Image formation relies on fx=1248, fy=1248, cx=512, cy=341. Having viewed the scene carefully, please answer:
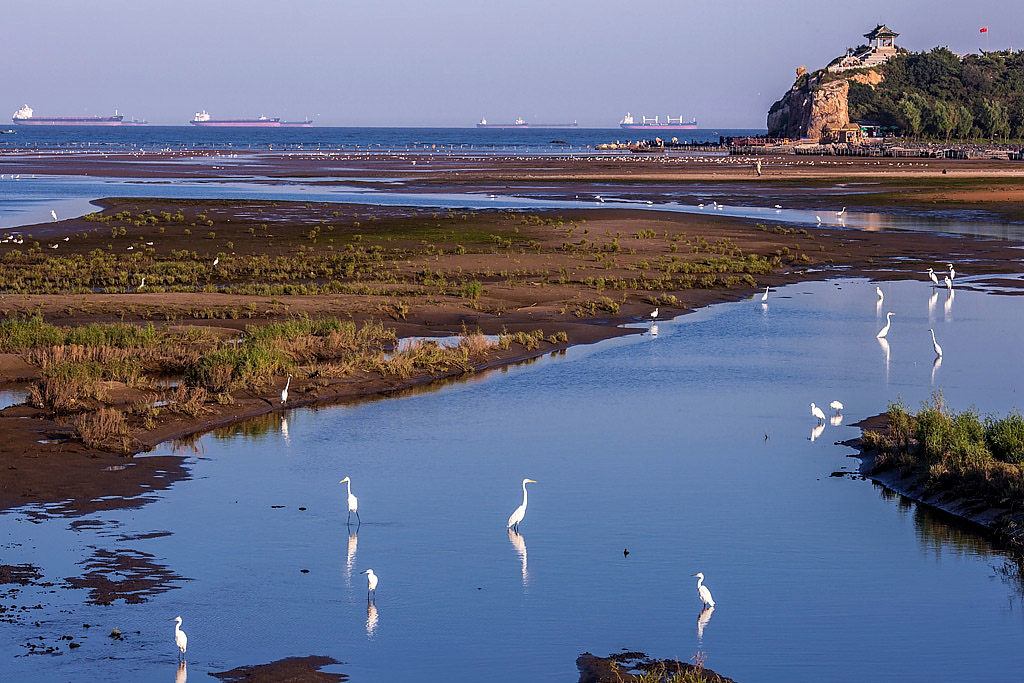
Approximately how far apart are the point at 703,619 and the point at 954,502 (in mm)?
6153

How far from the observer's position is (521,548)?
15.9 metres

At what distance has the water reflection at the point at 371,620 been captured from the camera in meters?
13.0

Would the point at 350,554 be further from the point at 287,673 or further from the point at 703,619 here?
the point at 703,619

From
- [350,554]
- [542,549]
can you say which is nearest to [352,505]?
[350,554]

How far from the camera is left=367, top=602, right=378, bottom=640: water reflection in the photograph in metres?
13.0

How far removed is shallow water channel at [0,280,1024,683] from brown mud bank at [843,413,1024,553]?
279 millimetres

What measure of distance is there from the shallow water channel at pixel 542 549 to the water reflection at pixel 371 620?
0.06 metres

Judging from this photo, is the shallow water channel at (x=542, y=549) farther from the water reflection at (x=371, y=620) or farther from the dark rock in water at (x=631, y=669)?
the dark rock in water at (x=631, y=669)

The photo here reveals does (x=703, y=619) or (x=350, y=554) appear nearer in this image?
(x=703, y=619)

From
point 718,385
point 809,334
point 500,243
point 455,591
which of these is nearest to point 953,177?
point 500,243

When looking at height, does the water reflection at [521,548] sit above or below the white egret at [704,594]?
below

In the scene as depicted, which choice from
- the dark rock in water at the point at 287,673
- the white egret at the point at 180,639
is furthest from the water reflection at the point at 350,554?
the white egret at the point at 180,639

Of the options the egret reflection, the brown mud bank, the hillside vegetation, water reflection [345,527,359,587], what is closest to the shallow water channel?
water reflection [345,527,359,587]

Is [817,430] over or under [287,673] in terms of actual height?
under
